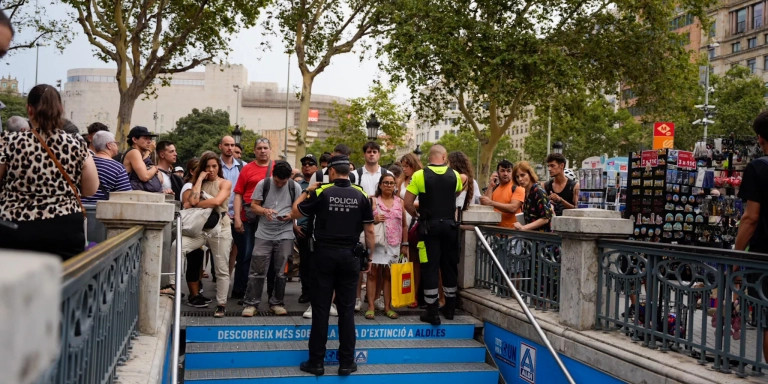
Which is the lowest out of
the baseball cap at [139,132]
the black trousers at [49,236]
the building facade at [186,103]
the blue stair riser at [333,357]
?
the blue stair riser at [333,357]

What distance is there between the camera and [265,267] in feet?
26.3

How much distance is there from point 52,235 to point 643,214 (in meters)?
12.4

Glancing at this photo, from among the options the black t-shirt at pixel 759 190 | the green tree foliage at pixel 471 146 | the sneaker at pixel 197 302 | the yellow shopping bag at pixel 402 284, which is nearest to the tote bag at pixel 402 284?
the yellow shopping bag at pixel 402 284

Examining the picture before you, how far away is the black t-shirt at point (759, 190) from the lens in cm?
479

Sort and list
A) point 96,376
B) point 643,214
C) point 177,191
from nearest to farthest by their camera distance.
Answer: point 96,376
point 177,191
point 643,214

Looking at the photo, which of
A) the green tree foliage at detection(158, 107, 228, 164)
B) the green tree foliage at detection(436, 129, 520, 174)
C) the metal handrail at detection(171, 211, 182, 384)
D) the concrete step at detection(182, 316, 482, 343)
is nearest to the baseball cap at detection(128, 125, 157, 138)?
the metal handrail at detection(171, 211, 182, 384)

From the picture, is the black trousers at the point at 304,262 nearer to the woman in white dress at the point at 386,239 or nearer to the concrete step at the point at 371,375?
the woman in white dress at the point at 386,239

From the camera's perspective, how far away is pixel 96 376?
3568 millimetres

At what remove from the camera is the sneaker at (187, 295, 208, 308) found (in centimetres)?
827

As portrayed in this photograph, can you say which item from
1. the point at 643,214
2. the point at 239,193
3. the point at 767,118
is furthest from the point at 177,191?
the point at 643,214

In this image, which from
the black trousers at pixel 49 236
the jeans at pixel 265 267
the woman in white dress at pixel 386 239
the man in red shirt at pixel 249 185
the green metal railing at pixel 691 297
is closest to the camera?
the black trousers at pixel 49 236

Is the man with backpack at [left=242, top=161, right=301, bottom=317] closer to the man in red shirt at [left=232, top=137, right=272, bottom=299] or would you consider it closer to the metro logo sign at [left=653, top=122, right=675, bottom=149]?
the man in red shirt at [left=232, top=137, right=272, bottom=299]

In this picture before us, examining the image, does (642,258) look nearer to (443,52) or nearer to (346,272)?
(346,272)

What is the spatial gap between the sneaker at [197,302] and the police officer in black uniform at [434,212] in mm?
2689
